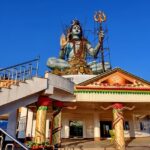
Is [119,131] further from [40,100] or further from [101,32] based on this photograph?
[101,32]

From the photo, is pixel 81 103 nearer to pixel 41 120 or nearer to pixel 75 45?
pixel 41 120

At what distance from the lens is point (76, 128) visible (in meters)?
18.8

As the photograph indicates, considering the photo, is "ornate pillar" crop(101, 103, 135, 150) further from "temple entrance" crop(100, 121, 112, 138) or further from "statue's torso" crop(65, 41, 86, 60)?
"statue's torso" crop(65, 41, 86, 60)

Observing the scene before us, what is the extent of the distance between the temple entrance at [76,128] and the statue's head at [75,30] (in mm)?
10092

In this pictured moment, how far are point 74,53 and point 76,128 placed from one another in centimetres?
820

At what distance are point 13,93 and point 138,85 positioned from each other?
310 inches

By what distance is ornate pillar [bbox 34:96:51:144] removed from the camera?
39.2 feet

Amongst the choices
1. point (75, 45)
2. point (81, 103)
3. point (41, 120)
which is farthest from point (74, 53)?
point (41, 120)

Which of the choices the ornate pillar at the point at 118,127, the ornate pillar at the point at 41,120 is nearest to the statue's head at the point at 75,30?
the ornate pillar at the point at 118,127

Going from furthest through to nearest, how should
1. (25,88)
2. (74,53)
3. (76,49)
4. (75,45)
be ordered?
(75,45)
(76,49)
(74,53)
(25,88)

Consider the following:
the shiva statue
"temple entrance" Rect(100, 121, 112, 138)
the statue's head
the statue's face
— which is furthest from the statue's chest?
"temple entrance" Rect(100, 121, 112, 138)

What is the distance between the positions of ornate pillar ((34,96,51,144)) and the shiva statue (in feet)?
30.1

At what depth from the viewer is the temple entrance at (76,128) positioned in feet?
60.8

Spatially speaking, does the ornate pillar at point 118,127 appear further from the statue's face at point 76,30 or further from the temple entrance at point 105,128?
the statue's face at point 76,30
